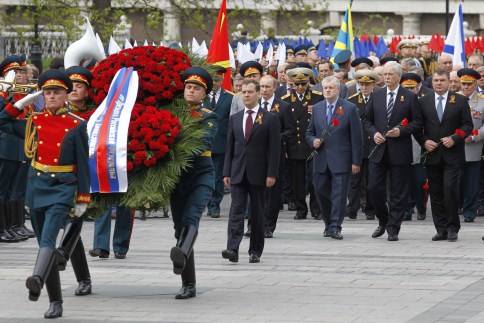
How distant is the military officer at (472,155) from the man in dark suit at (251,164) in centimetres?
463

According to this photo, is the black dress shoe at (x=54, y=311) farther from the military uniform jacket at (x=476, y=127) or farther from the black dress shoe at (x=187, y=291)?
the military uniform jacket at (x=476, y=127)

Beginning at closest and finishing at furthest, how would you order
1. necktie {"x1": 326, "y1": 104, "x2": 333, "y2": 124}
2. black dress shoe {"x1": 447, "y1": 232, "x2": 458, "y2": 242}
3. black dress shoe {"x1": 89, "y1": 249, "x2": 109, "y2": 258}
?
black dress shoe {"x1": 89, "y1": 249, "x2": 109, "y2": 258} → black dress shoe {"x1": 447, "y1": 232, "x2": 458, "y2": 242} → necktie {"x1": 326, "y1": 104, "x2": 333, "y2": 124}

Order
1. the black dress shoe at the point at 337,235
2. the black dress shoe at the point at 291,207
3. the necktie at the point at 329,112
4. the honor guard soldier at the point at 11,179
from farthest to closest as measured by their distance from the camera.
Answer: the black dress shoe at the point at 291,207 < the necktie at the point at 329,112 < the honor guard soldier at the point at 11,179 < the black dress shoe at the point at 337,235

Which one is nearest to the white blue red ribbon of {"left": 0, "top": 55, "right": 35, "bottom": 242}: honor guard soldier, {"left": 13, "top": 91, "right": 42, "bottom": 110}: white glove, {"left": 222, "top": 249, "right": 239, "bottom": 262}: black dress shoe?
{"left": 13, "top": 91, "right": 42, "bottom": 110}: white glove

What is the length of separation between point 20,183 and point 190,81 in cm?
624

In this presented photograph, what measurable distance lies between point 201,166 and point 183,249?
0.81m

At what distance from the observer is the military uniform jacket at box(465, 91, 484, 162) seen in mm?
18969

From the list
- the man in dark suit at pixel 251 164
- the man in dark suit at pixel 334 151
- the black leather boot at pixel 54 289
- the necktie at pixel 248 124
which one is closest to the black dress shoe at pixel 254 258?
the man in dark suit at pixel 251 164

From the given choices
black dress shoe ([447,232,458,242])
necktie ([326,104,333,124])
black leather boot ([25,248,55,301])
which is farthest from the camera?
necktie ([326,104,333,124])

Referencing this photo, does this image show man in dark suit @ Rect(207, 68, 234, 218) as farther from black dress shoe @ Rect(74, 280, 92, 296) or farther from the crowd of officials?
black dress shoe @ Rect(74, 280, 92, 296)

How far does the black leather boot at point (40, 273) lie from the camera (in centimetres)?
1054

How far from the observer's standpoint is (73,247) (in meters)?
11.5

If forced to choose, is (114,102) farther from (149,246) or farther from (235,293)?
(149,246)

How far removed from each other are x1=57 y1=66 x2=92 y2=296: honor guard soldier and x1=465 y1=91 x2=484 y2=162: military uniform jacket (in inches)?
308
